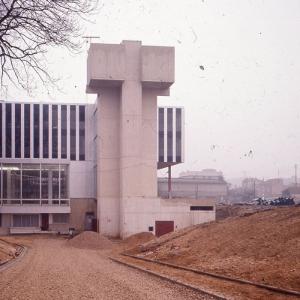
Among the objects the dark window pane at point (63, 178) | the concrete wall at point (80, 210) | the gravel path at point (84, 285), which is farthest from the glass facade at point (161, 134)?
the gravel path at point (84, 285)

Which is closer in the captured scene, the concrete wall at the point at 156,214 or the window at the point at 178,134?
the concrete wall at the point at 156,214

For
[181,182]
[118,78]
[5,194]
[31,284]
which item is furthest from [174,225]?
[181,182]

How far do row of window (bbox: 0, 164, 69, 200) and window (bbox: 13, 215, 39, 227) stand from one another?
229 cm

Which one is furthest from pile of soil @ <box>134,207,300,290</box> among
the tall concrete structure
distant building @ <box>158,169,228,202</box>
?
→ distant building @ <box>158,169,228,202</box>

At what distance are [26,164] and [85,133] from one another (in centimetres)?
1525

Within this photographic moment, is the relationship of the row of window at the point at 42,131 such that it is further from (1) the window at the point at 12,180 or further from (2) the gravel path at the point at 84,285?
(2) the gravel path at the point at 84,285

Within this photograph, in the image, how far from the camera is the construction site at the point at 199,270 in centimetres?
1909

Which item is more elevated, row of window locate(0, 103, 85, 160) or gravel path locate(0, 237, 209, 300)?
row of window locate(0, 103, 85, 160)

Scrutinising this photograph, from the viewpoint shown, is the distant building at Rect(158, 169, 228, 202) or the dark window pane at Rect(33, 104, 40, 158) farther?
the distant building at Rect(158, 169, 228, 202)

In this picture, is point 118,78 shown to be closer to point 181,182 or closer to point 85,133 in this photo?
point 85,133

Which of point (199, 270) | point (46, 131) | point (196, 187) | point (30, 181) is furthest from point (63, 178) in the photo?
point (196, 187)

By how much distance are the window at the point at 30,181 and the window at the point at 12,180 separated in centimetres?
60

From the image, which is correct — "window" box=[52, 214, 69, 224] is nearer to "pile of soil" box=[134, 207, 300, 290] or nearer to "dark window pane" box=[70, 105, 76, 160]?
"dark window pane" box=[70, 105, 76, 160]

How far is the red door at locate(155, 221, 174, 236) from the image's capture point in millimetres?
63062
